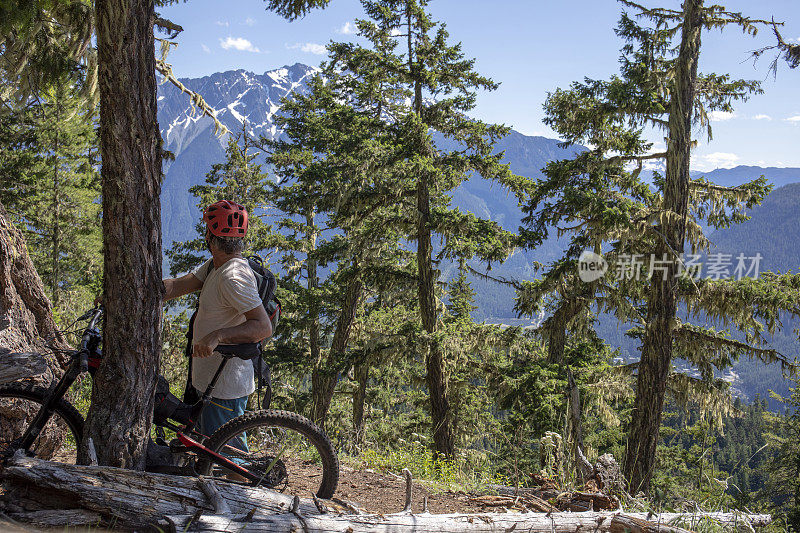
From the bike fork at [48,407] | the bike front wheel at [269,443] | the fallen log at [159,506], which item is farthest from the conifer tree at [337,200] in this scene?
the fallen log at [159,506]

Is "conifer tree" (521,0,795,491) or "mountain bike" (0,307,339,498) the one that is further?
"conifer tree" (521,0,795,491)

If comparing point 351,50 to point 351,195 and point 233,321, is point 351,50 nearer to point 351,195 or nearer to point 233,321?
point 351,195

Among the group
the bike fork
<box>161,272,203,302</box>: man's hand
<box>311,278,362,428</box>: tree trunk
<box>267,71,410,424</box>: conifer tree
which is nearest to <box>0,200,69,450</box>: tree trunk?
the bike fork

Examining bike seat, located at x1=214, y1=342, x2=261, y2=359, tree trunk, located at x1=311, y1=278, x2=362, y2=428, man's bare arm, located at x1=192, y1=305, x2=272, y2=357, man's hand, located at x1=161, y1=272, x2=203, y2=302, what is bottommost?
tree trunk, located at x1=311, y1=278, x2=362, y2=428

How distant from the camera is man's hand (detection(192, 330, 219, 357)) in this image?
343cm

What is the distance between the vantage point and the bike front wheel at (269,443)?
3.51 m

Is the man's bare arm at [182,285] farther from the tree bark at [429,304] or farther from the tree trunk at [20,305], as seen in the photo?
A: the tree bark at [429,304]

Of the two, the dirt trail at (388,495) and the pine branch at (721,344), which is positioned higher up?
the pine branch at (721,344)

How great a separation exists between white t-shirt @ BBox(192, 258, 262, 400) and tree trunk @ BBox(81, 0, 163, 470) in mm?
330

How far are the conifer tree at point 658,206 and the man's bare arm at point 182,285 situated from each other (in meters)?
8.33

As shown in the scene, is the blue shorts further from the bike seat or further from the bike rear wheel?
the bike rear wheel

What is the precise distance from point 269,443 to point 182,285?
134cm

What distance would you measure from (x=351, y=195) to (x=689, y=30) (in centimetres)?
837

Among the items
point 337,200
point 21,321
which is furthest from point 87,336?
point 337,200
